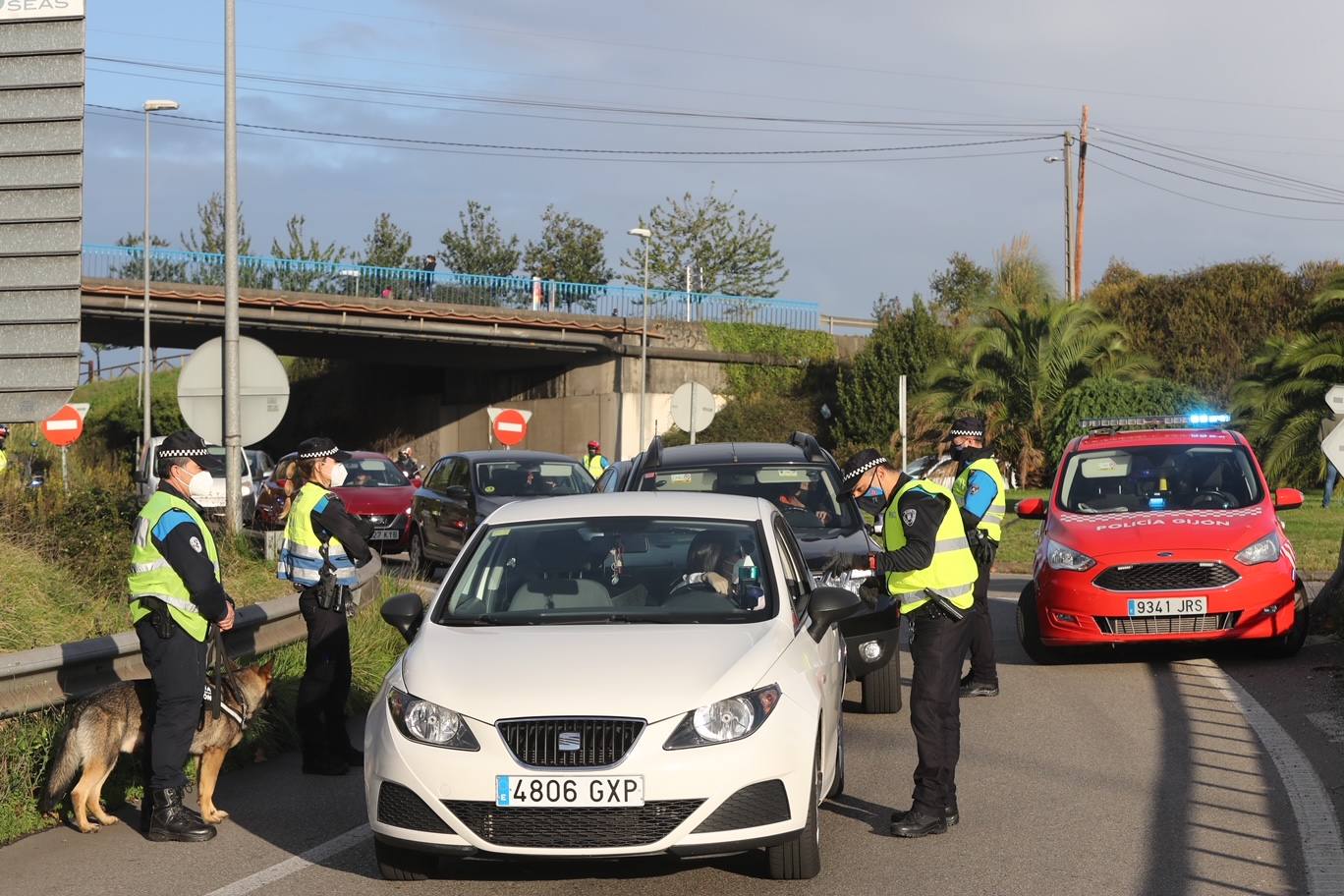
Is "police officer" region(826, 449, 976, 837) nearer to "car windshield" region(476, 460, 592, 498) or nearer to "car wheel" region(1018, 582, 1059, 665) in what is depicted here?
"car wheel" region(1018, 582, 1059, 665)

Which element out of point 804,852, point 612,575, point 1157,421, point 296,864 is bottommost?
point 296,864

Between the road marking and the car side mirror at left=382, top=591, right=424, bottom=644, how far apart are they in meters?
0.94

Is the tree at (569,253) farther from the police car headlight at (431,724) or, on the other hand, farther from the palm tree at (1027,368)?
the police car headlight at (431,724)

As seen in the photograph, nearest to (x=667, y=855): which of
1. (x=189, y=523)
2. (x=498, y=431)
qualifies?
(x=189, y=523)

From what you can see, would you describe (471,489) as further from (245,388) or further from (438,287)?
(438,287)

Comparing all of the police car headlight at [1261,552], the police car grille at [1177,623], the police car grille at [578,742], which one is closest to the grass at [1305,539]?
the police car headlight at [1261,552]

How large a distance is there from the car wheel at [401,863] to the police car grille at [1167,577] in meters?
6.92

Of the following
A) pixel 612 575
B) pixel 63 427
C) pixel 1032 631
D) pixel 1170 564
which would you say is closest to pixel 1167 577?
pixel 1170 564

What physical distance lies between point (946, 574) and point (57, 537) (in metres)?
8.21

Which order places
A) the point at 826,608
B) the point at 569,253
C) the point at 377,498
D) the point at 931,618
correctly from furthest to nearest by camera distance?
the point at 569,253
the point at 377,498
the point at 931,618
the point at 826,608

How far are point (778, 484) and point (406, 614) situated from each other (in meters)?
5.67

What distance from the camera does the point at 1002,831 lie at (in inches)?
295

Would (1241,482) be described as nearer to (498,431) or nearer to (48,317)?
(48,317)

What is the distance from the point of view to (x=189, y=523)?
7734 mm
